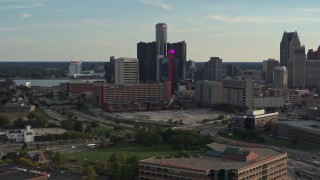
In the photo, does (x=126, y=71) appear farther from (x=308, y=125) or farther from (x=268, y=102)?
(x=308, y=125)

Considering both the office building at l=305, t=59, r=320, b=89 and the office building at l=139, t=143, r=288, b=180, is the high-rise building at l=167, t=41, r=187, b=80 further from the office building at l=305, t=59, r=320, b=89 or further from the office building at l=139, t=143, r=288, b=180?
the office building at l=139, t=143, r=288, b=180

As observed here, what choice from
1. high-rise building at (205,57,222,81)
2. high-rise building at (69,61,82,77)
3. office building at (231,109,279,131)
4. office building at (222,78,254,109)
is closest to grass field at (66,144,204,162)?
office building at (231,109,279,131)

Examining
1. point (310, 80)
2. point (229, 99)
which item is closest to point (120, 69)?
point (229, 99)

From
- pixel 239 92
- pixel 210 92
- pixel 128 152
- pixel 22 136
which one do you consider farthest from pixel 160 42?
pixel 128 152

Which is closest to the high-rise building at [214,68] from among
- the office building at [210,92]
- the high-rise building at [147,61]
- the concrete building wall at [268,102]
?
the high-rise building at [147,61]

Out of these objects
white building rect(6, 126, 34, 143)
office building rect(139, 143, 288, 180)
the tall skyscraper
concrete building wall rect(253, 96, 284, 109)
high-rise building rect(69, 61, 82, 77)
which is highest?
the tall skyscraper
